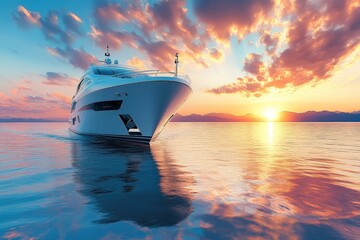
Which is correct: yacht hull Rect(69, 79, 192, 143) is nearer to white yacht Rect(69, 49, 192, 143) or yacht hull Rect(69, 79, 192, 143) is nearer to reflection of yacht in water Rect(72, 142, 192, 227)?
white yacht Rect(69, 49, 192, 143)

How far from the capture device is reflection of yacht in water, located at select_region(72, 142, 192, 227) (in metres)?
4.27

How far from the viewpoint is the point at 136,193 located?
19.0 feet

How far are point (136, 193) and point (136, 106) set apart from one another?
9430 millimetres

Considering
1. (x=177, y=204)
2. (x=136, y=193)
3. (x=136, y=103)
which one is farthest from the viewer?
(x=136, y=103)

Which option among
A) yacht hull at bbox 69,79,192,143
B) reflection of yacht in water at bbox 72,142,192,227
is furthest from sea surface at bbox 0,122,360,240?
yacht hull at bbox 69,79,192,143

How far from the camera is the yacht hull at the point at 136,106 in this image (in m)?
14.0

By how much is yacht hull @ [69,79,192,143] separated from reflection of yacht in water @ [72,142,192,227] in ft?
18.4

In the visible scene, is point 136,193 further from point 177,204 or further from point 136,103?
point 136,103

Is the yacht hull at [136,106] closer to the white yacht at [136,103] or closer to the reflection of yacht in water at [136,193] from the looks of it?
the white yacht at [136,103]

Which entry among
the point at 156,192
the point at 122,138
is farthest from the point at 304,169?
the point at 122,138

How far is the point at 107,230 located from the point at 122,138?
13.8 m

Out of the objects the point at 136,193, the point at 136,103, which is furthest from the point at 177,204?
the point at 136,103

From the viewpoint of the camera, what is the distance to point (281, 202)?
5168mm

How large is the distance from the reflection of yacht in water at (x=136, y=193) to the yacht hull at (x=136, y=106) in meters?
5.60
